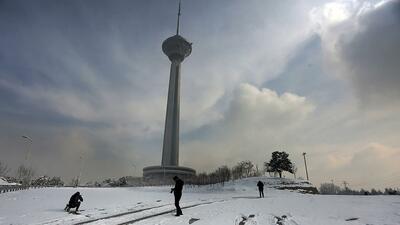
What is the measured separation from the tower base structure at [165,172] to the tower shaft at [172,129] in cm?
336

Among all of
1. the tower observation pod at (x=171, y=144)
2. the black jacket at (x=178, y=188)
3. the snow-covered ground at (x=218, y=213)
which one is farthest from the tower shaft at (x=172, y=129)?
the black jacket at (x=178, y=188)

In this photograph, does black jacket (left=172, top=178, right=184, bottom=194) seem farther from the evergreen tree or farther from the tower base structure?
the tower base structure

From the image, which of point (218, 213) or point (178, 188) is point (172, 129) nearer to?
point (218, 213)

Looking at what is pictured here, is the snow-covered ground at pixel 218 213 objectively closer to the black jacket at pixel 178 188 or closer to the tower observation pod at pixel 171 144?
the black jacket at pixel 178 188

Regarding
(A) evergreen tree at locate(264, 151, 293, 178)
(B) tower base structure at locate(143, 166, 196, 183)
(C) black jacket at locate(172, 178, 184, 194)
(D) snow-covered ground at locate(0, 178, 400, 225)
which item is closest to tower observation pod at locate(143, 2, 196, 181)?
(B) tower base structure at locate(143, 166, 196, 183)

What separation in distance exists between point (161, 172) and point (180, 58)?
63230 mm

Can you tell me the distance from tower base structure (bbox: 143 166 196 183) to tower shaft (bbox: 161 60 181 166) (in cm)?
336

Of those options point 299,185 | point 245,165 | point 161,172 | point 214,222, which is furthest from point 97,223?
point 161,172

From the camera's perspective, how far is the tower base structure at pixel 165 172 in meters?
115

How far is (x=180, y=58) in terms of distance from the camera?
149 metres

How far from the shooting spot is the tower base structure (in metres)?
115

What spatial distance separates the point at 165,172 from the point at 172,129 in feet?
63.2

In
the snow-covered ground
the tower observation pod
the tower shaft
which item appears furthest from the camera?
the tower shaft

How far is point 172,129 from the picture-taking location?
406ft
